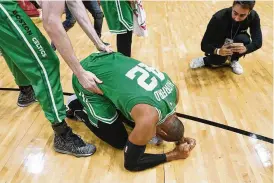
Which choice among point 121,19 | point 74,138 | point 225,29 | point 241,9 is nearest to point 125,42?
point 121,19

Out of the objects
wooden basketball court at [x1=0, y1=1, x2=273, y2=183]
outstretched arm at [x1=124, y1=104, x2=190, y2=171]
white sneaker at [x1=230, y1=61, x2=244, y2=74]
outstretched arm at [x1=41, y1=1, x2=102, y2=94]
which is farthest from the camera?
white sneaker at [x1=230, y1=61, x2=244, y2=74]

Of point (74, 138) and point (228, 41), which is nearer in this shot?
point (74, 138)

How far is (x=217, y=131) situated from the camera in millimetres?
1707

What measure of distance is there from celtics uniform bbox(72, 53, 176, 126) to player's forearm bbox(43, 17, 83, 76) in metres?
0.14

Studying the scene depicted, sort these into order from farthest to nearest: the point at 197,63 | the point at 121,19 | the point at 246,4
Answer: the point at 197,63 → the point at 121,19 → the point at 246,4

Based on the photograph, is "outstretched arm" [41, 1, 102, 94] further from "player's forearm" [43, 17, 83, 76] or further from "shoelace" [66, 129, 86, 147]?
"shoelace" [66, 129, 86, 147]

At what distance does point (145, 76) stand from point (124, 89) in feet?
0.40

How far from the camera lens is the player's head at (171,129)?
4.50ft

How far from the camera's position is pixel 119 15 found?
7.32 feet

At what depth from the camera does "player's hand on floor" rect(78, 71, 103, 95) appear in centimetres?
132

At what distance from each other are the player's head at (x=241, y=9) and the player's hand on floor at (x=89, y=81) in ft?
4.02

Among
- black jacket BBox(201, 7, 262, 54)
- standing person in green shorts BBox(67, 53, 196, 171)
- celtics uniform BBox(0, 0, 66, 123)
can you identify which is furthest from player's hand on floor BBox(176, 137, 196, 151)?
black jacket BBox(201, 7, 262, 54)

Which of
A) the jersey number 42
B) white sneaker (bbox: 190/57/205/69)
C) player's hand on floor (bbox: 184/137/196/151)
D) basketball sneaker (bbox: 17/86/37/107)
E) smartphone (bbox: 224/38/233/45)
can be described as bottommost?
basketball sneaker (bbox: 17/86/37/107)

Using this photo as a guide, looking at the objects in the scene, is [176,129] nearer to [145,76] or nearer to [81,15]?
[145,76]
